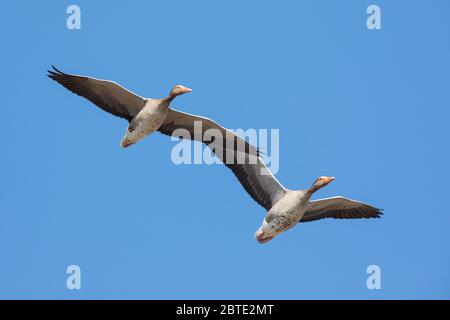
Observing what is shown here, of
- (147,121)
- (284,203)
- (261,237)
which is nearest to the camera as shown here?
(284,203)

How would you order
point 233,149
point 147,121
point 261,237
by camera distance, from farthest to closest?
point 233,149 < point 147,121 < point 261,237

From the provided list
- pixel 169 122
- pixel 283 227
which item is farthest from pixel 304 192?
pixel 169 122

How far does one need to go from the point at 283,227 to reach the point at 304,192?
84 cm

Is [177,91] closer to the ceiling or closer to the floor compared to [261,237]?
closer to the ceiling

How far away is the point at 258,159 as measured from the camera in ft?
58.7

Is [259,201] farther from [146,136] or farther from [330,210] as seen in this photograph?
[146,136]

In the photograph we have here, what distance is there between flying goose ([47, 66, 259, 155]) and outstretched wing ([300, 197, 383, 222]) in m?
1.77

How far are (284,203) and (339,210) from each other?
5.59ft

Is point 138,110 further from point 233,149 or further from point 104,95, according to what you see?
point 233,149

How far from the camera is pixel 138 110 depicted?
18.4 meters

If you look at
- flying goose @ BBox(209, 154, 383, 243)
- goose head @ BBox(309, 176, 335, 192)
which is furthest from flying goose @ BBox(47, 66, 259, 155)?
goose head @ BBox(309, 176, 335, 192)

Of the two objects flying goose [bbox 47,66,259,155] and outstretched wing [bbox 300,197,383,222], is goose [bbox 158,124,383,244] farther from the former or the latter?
flying goose [bbox 47,66,259,155]

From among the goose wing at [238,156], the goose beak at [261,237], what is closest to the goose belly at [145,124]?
the goose wing at [238,156]

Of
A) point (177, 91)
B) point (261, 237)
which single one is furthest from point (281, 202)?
point (177, 91)
